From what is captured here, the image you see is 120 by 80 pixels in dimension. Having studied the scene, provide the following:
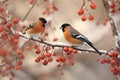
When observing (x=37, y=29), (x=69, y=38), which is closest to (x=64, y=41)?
(x=37, y=29)

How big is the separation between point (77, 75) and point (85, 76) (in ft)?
0.52

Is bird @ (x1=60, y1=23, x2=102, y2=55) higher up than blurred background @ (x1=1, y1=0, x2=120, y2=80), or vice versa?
bird @ (x1=60, y1=23, x2=102, y2=55)

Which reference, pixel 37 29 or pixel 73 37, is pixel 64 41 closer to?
pixel 37 29

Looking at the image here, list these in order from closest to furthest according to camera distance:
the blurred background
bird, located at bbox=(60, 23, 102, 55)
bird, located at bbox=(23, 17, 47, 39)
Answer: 1. bird, located at bbox=(60, 23, 102, 55)
2. bird, located at bbox=(23, 17, 47, 39)
3. the blurred background

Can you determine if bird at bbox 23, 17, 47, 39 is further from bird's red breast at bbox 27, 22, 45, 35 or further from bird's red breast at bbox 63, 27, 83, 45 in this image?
bird's red breast at bbox 63, 27, 83, 45

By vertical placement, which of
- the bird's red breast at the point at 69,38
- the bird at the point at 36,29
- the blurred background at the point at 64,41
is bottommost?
the blurred background at the point at 64,41

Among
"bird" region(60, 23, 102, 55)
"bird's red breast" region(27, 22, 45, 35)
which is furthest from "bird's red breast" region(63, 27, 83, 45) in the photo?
"bird's red breast" region(27, 22, 45, 35)

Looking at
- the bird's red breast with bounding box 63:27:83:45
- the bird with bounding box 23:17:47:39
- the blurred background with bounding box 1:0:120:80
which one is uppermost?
the bird's red breast with bounding box 63:27:83:45

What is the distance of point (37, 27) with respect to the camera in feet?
10.6

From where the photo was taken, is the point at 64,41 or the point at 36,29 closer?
the point at 36,29

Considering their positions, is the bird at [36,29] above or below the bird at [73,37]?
below


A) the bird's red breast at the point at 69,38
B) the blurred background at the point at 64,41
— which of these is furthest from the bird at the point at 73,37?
the blurred background at the point at 64,41

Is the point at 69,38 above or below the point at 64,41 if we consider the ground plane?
above

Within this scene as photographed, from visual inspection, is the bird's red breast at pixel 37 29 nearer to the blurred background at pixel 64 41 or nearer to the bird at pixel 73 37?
the bird at pixel 73 37
